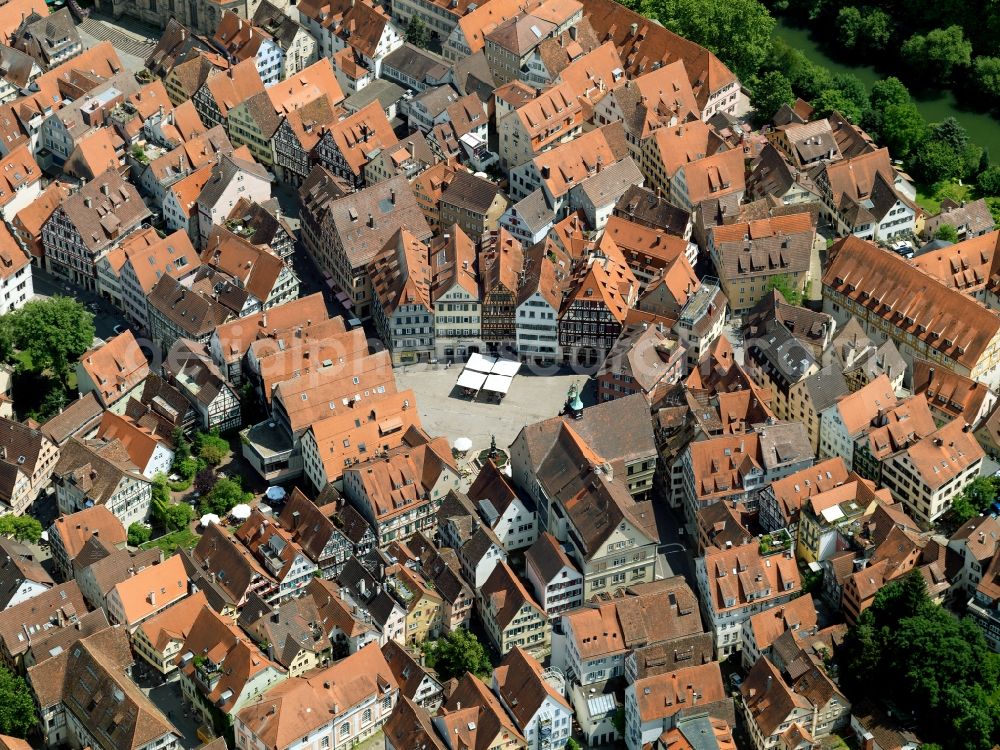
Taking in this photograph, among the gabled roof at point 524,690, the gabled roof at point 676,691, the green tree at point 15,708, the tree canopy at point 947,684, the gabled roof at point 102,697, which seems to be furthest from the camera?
the gabled roof at point 676,691

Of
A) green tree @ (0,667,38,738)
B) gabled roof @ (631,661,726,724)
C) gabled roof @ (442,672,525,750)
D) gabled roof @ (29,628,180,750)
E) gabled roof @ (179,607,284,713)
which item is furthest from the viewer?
gabled roof @ (631,661,726,724)

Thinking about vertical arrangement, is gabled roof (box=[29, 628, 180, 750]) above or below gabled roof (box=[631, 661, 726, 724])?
above

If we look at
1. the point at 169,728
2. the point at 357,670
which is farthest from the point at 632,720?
the point at 169,728

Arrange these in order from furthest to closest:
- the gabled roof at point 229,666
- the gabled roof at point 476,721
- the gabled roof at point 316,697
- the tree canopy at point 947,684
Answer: the tree canopy at point 947,684, the gabled roof at point 229,666, the gabled roof at point 476,721, the gabled roof at point 316,697

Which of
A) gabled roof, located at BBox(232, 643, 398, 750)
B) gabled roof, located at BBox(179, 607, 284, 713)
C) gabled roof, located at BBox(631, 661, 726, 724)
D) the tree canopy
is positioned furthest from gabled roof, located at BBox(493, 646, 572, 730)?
the tree canopy

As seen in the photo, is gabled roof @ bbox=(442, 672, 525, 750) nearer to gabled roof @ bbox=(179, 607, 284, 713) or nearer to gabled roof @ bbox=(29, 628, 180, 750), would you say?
gabled roof @ bbox=(179, 607, 284, 713)

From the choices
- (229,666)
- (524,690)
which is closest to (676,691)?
(524,690)

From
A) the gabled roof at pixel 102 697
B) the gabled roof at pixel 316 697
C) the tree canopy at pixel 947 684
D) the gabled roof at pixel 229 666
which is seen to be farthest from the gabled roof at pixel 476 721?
the tree canopy at pixel 947 684

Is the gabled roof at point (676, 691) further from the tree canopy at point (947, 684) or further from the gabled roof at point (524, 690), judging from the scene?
the tree canopy at point (947, 684)
